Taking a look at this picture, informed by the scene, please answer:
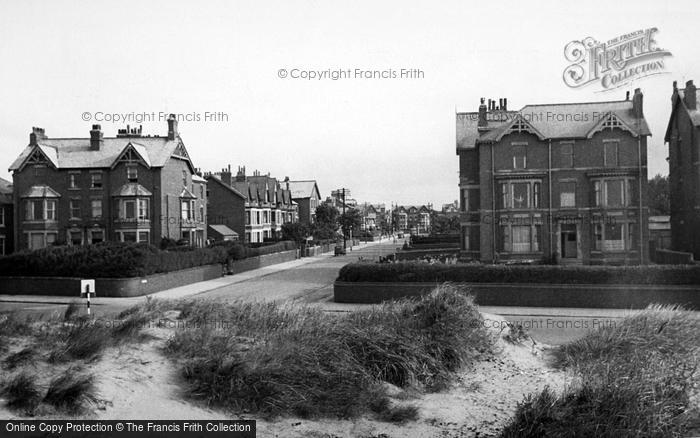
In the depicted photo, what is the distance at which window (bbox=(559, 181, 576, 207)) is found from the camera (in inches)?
1439

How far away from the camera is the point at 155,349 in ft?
35.5

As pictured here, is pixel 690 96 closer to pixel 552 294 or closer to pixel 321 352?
pixel 552 294

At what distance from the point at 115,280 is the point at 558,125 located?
27.1 meters

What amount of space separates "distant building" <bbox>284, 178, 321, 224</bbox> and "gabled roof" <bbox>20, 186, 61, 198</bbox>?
161 feet

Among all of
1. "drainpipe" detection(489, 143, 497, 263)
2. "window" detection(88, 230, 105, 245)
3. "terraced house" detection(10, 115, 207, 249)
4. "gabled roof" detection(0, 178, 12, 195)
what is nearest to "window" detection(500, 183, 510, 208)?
"drainpipe" detection(489, 143, 497, 263)

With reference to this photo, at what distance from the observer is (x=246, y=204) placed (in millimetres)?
66375

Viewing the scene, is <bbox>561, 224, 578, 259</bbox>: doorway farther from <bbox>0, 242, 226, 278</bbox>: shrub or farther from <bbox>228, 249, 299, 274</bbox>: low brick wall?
<bbox>0, 242, 226, 278</bbox>: shrub

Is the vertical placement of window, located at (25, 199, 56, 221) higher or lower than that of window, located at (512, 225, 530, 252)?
higher

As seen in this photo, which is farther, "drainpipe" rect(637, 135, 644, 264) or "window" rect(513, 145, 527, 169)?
"window" rect(513, 145, 527, 169)

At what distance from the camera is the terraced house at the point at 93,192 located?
46156 mm

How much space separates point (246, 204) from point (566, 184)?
38.9 metres

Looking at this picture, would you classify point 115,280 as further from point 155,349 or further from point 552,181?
point 552,181

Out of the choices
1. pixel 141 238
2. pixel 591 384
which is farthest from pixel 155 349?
pixel 141 238

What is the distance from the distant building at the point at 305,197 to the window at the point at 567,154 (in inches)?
2328
